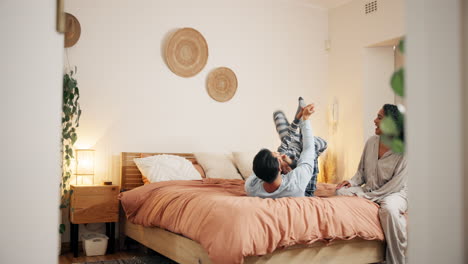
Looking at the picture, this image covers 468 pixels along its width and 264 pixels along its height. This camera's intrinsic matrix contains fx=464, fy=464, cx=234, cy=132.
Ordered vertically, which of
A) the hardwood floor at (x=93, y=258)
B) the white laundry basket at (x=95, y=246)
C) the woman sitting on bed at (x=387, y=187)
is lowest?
the hardwood floor at (x=93, y=258)

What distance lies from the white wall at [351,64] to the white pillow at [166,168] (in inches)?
87.8

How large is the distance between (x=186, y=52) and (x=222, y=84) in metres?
0.59

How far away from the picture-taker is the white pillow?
14.8 ft

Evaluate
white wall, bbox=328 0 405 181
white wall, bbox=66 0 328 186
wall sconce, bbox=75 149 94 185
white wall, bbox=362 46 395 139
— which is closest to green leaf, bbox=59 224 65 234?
wall sconce, bbox=75 149 94 185

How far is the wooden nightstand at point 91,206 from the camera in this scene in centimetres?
430

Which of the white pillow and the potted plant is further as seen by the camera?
the white pillow

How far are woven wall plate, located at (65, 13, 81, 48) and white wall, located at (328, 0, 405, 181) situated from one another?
335 cm

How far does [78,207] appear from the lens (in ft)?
14.1

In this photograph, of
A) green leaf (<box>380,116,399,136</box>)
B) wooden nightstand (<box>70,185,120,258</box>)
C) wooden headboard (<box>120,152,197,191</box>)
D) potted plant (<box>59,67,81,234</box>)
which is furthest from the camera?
wooden headboard (<box>120,152,197,191</box>)

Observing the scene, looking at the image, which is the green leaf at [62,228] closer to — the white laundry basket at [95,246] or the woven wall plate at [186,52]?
the white laundry basket at [95,246]

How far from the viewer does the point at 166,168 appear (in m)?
4.59

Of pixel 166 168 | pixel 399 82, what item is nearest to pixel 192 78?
pixel 166 168
